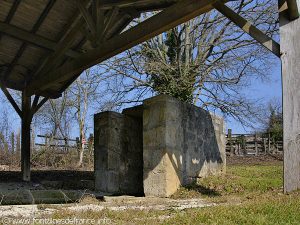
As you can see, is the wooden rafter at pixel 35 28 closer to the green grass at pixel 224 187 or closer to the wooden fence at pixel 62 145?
the green grass at pixel 224 187

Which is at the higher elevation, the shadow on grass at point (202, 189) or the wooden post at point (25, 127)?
the wooden post at point (25, 127)

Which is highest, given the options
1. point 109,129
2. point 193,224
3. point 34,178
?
point 109,129

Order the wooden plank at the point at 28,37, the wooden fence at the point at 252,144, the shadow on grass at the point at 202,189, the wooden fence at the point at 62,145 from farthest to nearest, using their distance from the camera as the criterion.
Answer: the wooden fence at the point at 252,144 → the wooden fence at the point at 62,145 → the wooden plank at the point at 28,37 → the shadow on grass at the point at 202,189

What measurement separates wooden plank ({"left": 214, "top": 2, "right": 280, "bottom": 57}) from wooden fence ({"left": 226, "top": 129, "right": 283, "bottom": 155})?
63.1ft

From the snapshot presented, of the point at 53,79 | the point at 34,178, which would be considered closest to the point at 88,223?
the point at 53,79

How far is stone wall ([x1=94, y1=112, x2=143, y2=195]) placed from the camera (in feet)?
25.1

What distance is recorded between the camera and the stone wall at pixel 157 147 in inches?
260

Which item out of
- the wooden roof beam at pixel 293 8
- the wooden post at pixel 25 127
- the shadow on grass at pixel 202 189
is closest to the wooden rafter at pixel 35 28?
the wooden post at pixel 25 127

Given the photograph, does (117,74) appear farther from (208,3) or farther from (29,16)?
(208,3)

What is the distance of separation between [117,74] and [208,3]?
42.0 feet

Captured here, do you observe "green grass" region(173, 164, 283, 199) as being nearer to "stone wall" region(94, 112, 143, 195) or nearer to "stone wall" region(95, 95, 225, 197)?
"stone wall" region(95, 95, 225, 197)

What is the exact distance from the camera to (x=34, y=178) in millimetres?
11336

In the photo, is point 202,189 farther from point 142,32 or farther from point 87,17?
point 87,17

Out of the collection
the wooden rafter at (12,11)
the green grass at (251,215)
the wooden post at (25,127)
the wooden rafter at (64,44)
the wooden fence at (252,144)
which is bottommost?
the wooden fence at (252,144)
